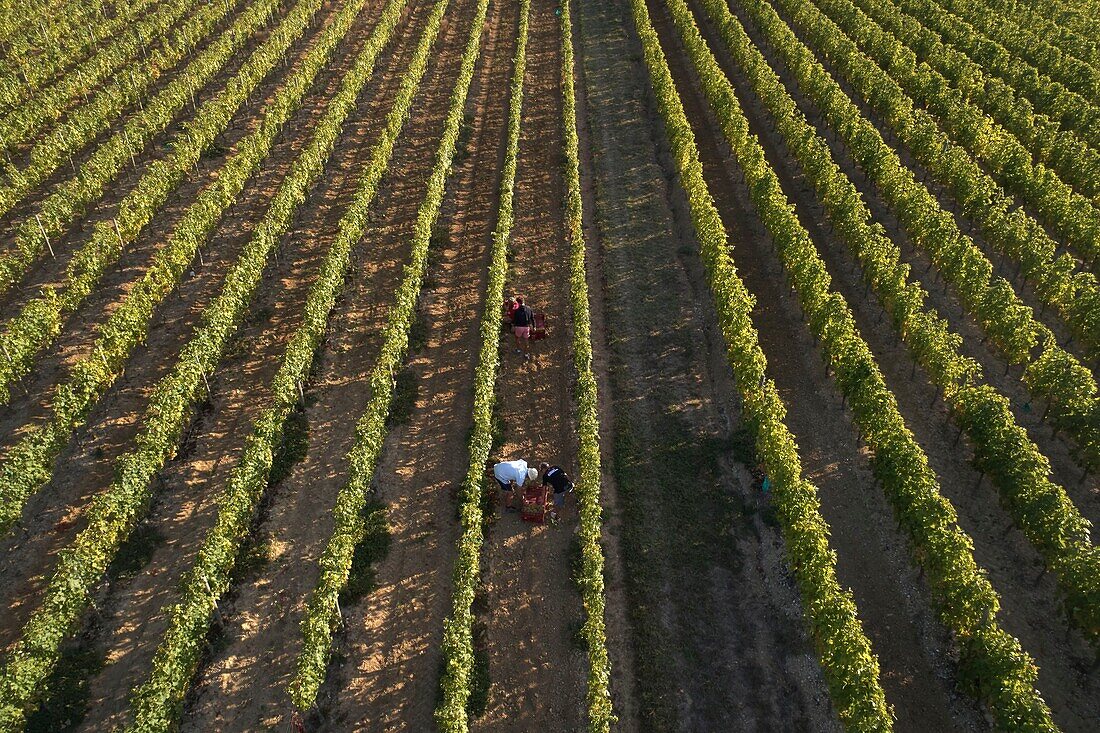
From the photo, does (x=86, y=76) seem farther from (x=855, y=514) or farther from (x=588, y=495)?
(x=855, y=514)

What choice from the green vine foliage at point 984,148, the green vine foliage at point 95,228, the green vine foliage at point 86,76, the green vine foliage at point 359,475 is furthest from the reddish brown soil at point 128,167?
the green vine foliage at point 984,148

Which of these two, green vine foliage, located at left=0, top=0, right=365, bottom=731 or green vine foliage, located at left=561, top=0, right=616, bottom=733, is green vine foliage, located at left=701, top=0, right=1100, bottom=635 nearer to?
green vine foliage, located at left=561, top=0, right=616, bottom=733

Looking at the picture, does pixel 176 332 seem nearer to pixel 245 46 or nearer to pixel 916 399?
pixel 916 399

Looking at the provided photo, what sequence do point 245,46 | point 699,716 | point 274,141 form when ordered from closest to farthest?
1. point 699,716
2. point 274,141
3. point 245,46

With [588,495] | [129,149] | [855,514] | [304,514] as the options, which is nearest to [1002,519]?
[855,514]

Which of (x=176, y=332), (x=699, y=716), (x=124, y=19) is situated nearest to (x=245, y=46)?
(x=124, y=19)
